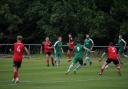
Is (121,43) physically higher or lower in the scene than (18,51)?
lower

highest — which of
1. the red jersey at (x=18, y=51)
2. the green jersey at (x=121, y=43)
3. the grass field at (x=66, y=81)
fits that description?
the red jersey at (x=18, y=51)

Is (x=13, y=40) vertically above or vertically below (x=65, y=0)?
below

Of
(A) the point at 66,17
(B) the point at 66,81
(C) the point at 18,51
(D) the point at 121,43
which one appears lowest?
(D) the point at 121,43

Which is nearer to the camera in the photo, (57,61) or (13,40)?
(57,61)

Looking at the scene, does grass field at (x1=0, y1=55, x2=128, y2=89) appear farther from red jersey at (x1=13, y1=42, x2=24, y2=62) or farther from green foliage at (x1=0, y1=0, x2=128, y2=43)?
green foliage at (x1=0, y1=0, x2=128, y2=43)

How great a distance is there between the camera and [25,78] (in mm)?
30359

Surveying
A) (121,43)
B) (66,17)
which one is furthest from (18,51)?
(66,17)

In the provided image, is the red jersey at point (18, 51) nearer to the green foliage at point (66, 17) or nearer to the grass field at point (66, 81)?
the grass field at point (66, 81)

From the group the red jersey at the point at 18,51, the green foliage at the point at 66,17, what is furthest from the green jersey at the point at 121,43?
the red jersey at the point at 18,51

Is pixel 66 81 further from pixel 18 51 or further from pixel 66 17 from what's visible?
pixel 66 17

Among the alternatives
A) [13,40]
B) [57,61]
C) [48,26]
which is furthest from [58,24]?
[57,61]

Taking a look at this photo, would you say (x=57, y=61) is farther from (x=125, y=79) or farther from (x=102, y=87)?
(x=102, y=87)

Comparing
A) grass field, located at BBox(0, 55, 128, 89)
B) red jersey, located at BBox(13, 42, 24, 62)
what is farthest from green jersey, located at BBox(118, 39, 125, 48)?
red jersey, located at BBox(13, 42, 24, 62)

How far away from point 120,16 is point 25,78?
39260mm
